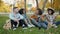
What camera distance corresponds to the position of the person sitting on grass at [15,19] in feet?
9.92

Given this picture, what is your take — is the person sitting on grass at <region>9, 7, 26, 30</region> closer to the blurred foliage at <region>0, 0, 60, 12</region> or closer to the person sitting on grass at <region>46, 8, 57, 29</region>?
the blurred foliage at <region>0, 0, 60, 12</region>

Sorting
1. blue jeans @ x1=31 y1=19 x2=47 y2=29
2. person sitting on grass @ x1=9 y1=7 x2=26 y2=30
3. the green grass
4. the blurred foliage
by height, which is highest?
the blurred foliage

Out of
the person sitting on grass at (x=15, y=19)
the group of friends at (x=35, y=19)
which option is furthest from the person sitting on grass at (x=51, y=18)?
the person sitting on grass at (x=15, y=19)

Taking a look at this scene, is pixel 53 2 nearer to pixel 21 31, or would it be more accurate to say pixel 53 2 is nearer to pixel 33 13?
pixel 33 13

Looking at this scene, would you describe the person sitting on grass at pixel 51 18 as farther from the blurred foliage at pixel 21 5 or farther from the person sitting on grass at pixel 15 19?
the person sitting on grass at pixel 15 19

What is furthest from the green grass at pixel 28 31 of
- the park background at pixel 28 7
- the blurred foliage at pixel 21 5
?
the blurred foliage at pixel 21 5

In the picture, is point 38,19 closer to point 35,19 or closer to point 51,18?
point 35,19

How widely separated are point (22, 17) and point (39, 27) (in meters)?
0.26

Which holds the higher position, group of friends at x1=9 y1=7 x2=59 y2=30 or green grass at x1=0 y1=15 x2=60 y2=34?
group of friends at x1=9 y1=7 x2=59 y2=30

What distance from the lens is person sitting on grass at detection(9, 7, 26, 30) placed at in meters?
3.02

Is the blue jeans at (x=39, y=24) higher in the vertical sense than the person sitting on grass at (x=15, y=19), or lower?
lower

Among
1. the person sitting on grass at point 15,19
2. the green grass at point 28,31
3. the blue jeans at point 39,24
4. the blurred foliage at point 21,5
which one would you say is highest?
the blurred foliage at point 21,5

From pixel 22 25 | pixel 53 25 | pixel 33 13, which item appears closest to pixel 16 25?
pixel 22 25

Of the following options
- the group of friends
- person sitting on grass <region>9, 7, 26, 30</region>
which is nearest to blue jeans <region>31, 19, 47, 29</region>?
the group of friends
